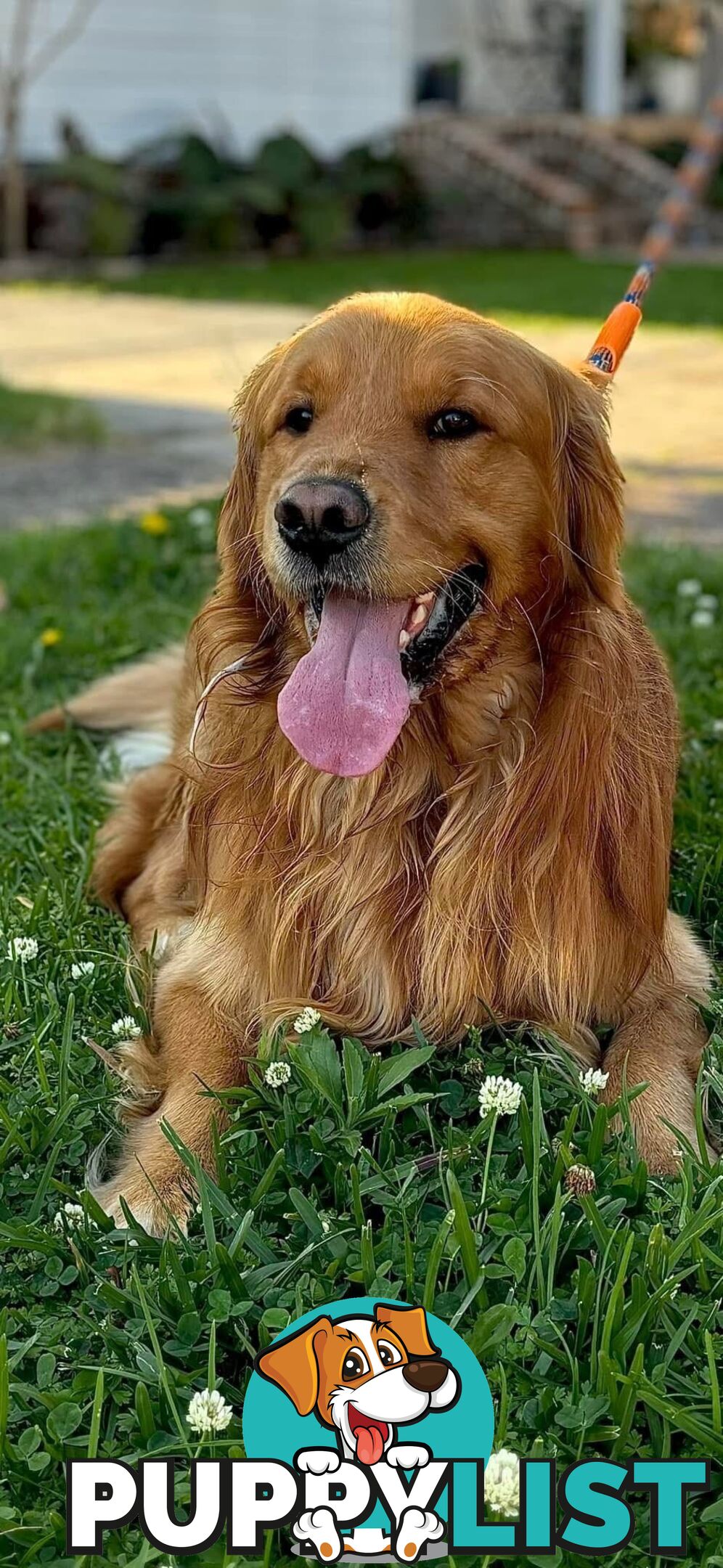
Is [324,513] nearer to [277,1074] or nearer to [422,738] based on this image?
[422,738]

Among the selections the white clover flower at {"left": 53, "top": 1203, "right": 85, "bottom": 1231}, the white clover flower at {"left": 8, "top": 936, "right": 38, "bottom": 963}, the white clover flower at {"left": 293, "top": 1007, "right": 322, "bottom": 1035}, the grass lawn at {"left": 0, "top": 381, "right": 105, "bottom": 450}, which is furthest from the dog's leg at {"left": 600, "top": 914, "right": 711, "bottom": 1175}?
the grass lawn at {"left": 0, "top": 381, "right": 105, "bottom": 450}

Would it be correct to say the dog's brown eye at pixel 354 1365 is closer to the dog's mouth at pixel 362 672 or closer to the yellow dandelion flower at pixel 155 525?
the dog's mouth at pixel 362 672

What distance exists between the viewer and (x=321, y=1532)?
74.1 inches

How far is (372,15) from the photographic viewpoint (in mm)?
20016

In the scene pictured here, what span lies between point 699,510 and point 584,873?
500cm

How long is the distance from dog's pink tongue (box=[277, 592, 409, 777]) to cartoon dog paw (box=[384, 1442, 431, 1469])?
1048mm

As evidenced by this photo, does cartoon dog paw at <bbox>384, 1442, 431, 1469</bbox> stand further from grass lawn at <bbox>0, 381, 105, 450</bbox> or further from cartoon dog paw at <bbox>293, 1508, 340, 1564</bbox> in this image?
grass lawn at <bbox>0, 381, 105, 450</bbox>

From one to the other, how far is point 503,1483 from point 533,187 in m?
20.3

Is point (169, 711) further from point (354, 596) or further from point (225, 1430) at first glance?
point (225, 1430)

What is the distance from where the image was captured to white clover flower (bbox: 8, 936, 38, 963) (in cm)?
312

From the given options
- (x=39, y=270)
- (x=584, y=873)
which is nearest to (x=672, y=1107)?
(x=584, y=873)

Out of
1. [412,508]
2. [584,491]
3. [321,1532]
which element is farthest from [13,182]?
[321,1532]

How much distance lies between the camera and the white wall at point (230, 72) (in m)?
17.4

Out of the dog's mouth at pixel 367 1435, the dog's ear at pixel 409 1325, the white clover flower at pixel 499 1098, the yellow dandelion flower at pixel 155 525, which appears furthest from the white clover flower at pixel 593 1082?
the yellow dandelion flower at pixel 155 525
